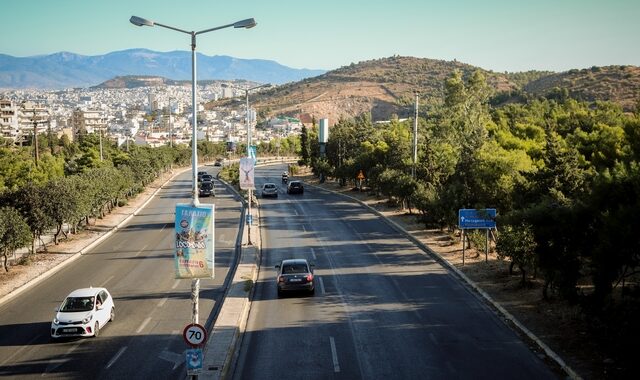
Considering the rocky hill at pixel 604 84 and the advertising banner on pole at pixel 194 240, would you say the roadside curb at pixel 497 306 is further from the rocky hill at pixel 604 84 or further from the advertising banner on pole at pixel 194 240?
the rocky hill at pixel 604 84

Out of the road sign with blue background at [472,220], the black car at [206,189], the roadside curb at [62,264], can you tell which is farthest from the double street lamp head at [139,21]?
the black car at [206,189]

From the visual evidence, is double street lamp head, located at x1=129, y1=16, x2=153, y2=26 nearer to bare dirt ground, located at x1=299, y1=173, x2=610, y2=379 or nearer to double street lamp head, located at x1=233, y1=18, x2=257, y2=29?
double street lamp head, located at x1=233, y1=18, x2=257, y2=29

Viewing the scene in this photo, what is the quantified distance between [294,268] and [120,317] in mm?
6746

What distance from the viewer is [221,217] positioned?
50.2 metres

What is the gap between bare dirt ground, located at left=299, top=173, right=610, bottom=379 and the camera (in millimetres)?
15578

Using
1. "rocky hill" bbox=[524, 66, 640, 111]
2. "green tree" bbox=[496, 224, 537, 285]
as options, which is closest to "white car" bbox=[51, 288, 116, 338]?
"green tree" bbox=[496, 224, 537, 285]

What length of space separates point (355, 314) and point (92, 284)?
1257 centimetres

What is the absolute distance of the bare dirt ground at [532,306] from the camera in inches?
613

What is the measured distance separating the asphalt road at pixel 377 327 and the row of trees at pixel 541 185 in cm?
266

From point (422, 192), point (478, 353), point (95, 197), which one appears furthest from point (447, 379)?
point (95, 197)

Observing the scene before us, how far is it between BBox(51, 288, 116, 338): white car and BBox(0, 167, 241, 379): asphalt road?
30cm

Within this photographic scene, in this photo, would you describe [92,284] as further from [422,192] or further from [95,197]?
[422,192]

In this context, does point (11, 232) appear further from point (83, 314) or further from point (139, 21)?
point (139, 21)

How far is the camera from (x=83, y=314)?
18969mm
